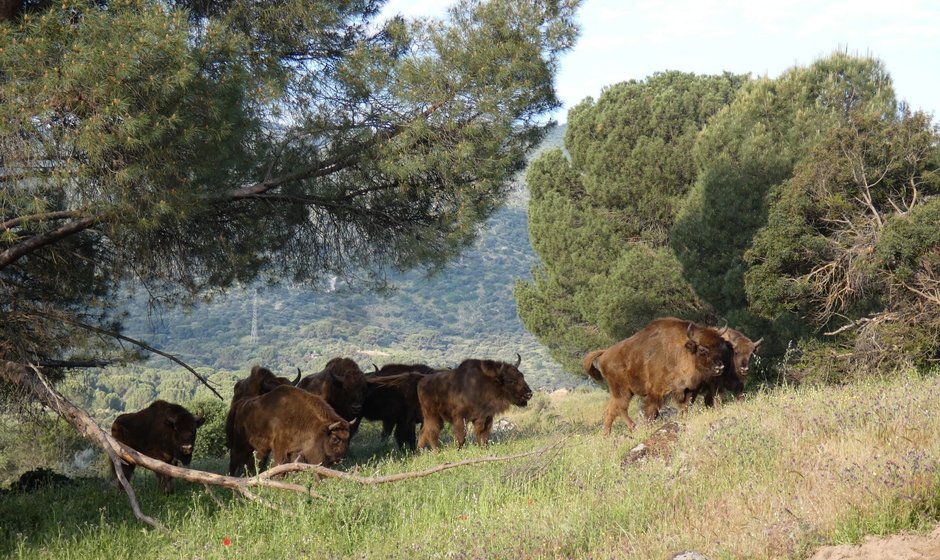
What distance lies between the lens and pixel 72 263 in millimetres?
12938

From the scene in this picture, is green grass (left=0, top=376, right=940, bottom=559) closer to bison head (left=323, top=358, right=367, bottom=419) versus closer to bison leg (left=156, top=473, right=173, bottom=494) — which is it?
bison leg (left=156, top=473, right=173, bottom=494)

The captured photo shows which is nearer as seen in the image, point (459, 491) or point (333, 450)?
point (459, 491)

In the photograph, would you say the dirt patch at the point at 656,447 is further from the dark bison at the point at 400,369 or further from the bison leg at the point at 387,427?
the dark bison at the point at 400,369

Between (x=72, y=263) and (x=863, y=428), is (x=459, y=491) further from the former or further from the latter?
(x=72, y=263)

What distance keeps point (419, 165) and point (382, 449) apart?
645 cm

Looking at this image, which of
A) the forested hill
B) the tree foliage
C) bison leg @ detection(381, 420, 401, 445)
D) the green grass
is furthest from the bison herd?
the forested hill

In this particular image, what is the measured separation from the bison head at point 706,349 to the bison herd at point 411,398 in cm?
1

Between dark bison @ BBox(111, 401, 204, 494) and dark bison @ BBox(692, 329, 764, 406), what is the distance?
7062mm

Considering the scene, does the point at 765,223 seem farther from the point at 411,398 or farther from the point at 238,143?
the point at 238,143

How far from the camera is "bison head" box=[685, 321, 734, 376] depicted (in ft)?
41.6

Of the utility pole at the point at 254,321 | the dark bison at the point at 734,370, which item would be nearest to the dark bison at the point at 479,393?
the dark bison at the point at 734,370

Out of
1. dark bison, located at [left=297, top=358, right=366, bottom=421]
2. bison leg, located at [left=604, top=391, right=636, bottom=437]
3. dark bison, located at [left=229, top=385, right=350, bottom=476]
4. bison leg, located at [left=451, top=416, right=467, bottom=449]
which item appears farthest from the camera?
dark bison, located at [left=297, top=358, right=366, bottom=421]

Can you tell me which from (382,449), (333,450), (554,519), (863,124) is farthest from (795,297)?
(554,519)

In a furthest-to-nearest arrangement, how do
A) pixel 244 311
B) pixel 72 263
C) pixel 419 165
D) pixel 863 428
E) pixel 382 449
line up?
pixel 244 311 < pixel 382 449 < pixel 72 263 < pixel 419 165 < pixel 863 428
